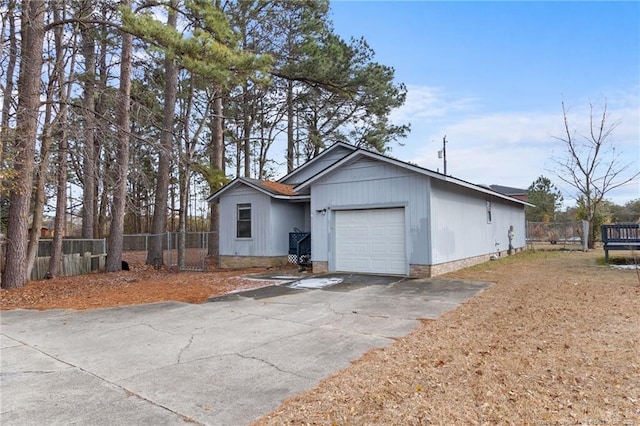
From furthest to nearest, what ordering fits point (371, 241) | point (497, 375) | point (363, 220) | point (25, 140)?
point (363, 220) < point (371, 241) < point (25, 140) < point (497, 375)

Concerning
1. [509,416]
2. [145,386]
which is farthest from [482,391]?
[145,386]

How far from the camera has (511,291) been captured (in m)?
8.23

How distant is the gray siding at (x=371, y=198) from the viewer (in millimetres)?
10680

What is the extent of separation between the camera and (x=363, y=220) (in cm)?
1173

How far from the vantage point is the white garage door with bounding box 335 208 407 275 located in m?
11.1

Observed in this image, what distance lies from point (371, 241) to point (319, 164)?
728cm

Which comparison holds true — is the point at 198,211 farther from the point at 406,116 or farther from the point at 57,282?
the point at 57,282

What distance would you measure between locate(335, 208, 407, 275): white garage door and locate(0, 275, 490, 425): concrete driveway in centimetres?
285

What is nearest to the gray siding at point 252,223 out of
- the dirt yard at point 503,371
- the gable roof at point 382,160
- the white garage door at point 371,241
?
the gable roof at point 382,160

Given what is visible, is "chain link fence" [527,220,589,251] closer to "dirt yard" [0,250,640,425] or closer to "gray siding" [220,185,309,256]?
"gray siding" [220,185,309,256]

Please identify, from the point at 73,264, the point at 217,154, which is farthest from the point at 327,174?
the point at 73,264

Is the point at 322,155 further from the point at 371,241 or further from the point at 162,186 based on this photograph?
the point at 371,241

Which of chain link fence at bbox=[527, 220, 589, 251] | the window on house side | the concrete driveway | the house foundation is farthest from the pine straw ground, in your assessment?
chain link fence at bbox=[527, 220, 589, 251]

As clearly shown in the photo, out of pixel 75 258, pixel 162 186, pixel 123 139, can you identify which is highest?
pixel 123 139
